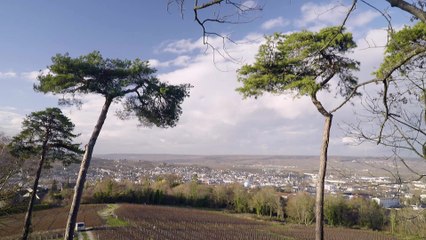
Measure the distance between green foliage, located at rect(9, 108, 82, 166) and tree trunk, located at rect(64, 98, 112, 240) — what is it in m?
7.87

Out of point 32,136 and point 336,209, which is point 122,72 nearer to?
point 32,136

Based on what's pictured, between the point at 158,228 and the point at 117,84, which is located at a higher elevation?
the point at 117,84

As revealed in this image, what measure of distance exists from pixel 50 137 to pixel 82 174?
908 cm

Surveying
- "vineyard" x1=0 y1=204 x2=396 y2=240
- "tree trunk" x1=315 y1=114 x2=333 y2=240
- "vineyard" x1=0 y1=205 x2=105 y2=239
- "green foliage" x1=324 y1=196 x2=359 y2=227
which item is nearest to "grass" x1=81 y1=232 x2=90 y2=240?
"vineyard" x1=0 y1=204 x2=396 y2=240

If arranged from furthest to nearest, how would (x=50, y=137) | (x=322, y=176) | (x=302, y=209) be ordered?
(x=302, y=209) → (x=50, y=137) → (x=322, y=176)

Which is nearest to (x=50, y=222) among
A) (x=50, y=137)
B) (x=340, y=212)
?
(x=50, y=137)

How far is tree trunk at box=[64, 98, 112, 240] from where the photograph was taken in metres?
10.7

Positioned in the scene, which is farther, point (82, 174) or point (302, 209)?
point (302, 209)

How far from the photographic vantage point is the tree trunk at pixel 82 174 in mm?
10703

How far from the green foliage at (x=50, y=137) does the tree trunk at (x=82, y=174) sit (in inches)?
310

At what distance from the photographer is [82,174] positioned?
437 inches

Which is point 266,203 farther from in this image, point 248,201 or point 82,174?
point 82,174

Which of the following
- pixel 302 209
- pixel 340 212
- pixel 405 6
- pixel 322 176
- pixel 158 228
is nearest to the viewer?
pixel 405 6

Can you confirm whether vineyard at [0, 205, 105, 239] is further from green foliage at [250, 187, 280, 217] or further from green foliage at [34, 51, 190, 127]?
green foliage at [250, 187, 280, 217]
